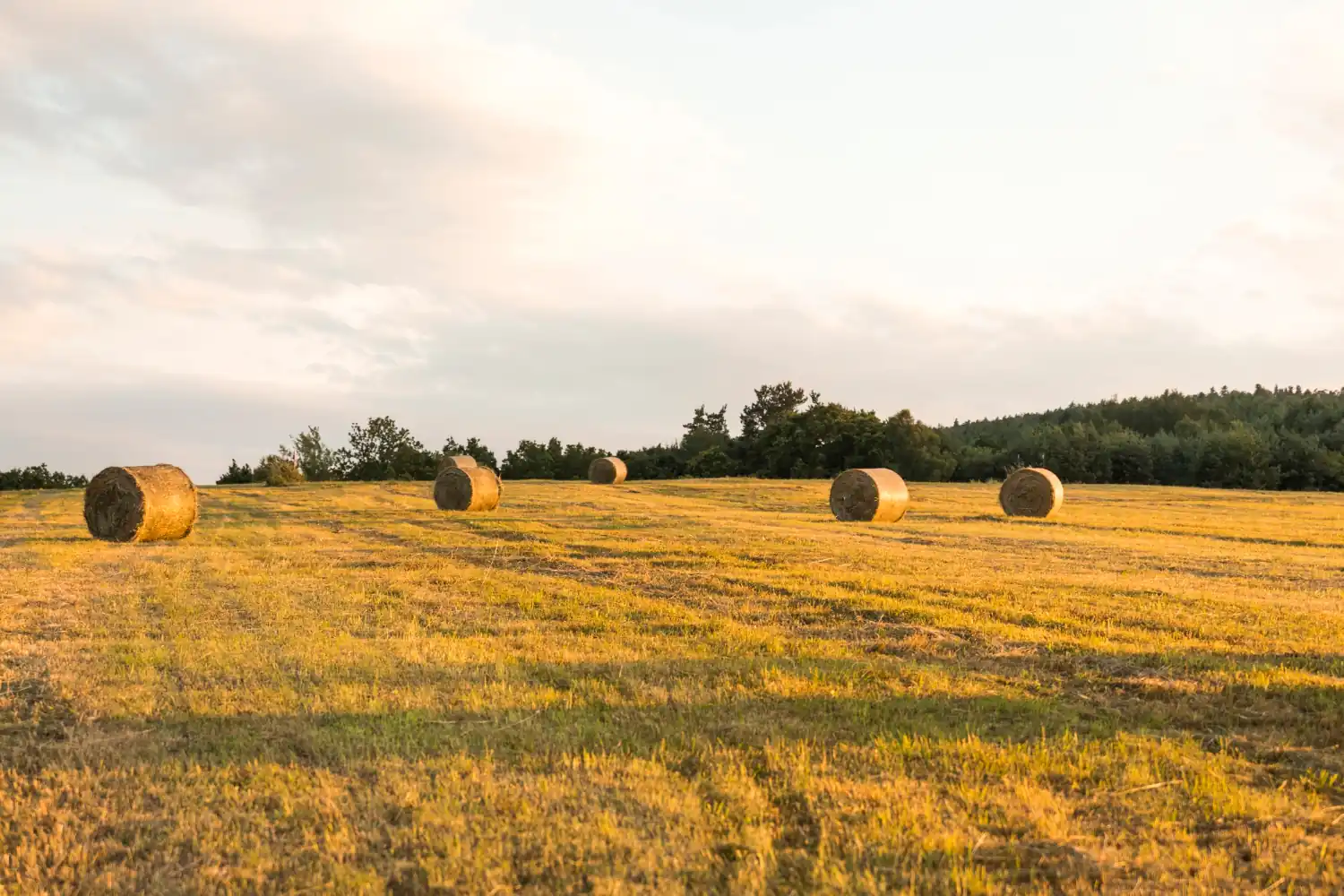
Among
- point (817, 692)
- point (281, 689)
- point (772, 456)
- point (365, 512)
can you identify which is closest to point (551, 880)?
point (817, 692)

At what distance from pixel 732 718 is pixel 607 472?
49.4 metres

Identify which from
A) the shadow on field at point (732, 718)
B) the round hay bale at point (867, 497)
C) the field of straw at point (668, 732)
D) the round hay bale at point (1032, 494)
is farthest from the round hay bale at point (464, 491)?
the shadow on field at point (732, 718)

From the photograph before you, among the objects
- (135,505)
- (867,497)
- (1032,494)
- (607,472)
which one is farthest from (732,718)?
(607,472)

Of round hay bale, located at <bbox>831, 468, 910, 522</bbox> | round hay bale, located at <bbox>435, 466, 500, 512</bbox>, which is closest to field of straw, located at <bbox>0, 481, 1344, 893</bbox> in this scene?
round hay bale, located at <bbox>831, 468, 910, 522</bbox>

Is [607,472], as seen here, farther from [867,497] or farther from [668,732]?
[668,732]

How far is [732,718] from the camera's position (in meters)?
7.04

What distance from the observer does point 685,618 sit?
36.6ft

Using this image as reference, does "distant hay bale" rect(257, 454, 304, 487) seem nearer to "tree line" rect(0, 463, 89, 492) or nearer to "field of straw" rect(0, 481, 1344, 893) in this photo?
"tree line" rect(0, 463, 89, 492)

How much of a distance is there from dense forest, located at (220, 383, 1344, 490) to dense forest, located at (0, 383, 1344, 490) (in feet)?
0.33

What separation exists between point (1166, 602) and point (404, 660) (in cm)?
1031

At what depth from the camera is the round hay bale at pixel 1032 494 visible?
1302 inches

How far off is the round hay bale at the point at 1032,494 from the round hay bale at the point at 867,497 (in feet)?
17.2

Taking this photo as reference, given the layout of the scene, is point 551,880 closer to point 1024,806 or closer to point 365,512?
point 1024,806

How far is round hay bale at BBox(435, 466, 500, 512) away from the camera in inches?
1281
